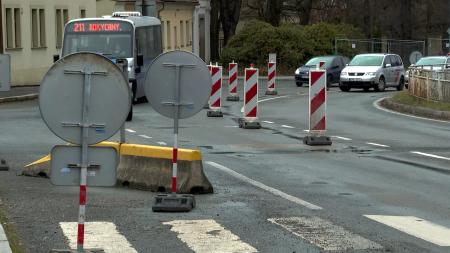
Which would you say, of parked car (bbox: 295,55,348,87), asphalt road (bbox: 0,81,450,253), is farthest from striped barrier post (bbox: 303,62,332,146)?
parked car (bbox: 295,55,348,87)

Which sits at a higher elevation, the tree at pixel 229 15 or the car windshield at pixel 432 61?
the tree at pixel 229 15

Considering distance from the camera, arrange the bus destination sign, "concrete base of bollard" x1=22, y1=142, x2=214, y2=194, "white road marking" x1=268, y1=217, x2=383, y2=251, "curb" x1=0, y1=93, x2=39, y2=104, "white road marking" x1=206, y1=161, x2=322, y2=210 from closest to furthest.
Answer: "white road marking" x1=268, y1=217, x2=383, y2=251
"white road marking" x1=206, y1=161, x2=322, y2=210
"concrete base of bollard" x1=22, y1=142, x2=214, y2=194
the bus destination sign
"curb" x1=0, y1=93, x2=39, y2=104

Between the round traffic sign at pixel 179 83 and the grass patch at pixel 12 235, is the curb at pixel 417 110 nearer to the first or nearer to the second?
the round traffic sign at pixel 179 83

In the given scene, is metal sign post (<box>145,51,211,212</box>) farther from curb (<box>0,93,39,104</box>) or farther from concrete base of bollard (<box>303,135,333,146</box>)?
curb (<box>0,93,39,104</box>)

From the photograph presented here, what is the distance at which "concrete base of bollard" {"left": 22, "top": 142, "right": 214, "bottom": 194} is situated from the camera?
1146 centimetres

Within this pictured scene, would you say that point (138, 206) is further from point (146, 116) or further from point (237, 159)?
point (146, 116)

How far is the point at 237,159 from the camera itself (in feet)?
49.7

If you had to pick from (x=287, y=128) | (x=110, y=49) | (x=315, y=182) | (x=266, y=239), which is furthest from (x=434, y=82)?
(x=266, y=239)

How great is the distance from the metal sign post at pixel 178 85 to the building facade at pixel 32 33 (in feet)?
103

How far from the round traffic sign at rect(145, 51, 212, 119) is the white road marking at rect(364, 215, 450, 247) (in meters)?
2.22

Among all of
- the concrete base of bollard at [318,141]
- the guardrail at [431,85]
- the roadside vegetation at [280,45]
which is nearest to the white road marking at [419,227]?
the concrete base of bollard at [318,141]

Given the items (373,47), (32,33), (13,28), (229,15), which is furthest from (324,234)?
(229,15)

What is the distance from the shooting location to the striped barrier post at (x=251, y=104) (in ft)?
70.7

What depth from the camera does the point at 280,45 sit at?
6231cm
